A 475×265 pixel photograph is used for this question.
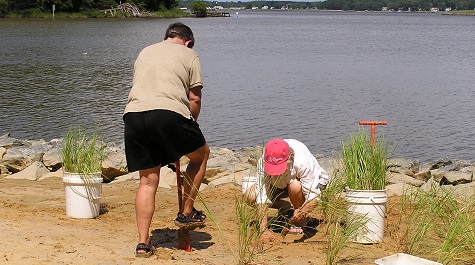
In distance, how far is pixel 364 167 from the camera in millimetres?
6629

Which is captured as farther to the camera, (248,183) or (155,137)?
(248,183)

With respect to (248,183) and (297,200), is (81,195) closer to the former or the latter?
(248,183)

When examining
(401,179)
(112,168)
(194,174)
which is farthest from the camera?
(401,179)

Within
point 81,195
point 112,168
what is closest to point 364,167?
point 81,195

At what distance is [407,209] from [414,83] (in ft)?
57.5

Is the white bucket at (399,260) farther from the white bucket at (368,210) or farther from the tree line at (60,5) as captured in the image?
the tree line at (60,5)

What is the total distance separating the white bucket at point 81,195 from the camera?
22.8 feet

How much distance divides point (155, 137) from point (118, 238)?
1069mm

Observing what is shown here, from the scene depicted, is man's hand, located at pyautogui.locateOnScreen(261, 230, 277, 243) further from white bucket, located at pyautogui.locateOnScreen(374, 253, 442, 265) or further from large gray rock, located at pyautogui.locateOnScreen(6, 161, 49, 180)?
large gray rock, located at pyautogui.locateOnScreen(6, 161, 49, 180)

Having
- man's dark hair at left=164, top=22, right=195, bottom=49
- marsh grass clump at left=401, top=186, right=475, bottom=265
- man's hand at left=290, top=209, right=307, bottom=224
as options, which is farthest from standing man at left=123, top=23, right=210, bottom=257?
marsh grass clump at left=401, top=186, right=475, bottom=265

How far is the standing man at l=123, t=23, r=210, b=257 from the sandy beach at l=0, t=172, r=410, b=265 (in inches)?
14.1

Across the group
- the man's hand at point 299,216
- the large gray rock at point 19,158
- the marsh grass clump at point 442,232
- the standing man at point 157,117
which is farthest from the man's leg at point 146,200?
the large gray rock at point 19,158

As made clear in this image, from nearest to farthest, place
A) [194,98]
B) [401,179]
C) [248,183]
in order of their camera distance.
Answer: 1. [194,98]
2. [248,183]
3. [401,179]

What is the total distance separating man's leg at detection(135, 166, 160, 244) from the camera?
18.7 feet
